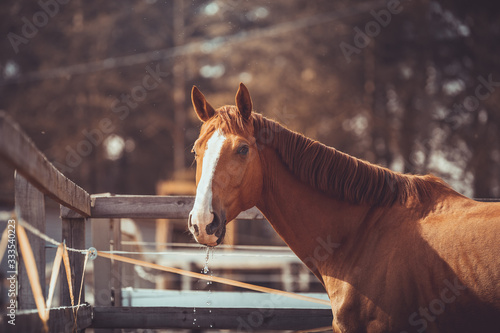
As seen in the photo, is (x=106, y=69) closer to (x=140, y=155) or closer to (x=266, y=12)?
(x=140, y=155)

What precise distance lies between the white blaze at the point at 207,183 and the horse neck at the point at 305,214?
0.35 meters

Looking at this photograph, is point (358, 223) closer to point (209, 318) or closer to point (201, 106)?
point (201, 106)

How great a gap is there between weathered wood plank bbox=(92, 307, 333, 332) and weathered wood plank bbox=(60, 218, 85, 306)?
316 millimetres

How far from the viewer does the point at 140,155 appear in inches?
846

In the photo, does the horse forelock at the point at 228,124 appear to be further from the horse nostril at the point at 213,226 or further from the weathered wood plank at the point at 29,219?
the weathered wood plank at the point at 29,219

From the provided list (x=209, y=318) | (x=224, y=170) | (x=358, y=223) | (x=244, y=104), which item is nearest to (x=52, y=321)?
(x=224, y=170)

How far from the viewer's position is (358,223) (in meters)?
2.96

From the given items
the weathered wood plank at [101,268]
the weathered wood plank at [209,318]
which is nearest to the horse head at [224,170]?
the weathered wood plank at [209,318]

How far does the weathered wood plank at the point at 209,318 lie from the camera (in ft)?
12.5

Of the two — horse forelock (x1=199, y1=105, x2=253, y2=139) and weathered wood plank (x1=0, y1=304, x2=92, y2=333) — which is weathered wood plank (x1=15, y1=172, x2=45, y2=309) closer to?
weathered wood plank (x1=0, y1=304, x2=92, y2=333)

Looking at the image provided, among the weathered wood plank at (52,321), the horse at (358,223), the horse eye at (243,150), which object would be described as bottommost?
the weathered wood plank at (52,321)

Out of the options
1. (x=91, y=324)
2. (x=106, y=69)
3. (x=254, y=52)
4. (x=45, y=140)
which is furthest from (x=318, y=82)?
(x=91, y=324)

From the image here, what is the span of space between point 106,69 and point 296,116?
900 centimetres

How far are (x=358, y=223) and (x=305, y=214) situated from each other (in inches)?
13.1
